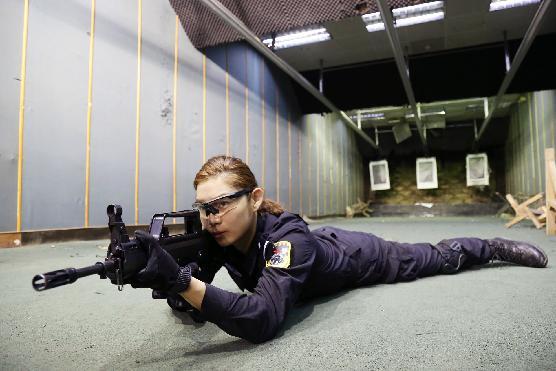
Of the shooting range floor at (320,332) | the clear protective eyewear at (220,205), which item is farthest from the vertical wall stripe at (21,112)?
the clear protective eyewear at (220,205)

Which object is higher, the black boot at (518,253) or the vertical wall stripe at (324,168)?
the vertical wall stripe at (324,168)

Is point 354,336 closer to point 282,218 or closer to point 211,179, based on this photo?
point 282,218

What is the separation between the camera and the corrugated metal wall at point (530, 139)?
640 centimetres

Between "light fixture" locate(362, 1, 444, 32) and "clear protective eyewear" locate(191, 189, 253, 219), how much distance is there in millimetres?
4423

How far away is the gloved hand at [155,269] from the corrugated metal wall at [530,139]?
7.16m

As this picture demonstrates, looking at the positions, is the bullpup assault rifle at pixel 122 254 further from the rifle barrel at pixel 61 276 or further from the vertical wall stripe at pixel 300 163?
the vertical wall stripe at pixel 300 163

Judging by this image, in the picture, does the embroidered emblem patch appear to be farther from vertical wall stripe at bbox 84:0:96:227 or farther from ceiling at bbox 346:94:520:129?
ceiling at bbox 346:94:520:129

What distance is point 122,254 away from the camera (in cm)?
72

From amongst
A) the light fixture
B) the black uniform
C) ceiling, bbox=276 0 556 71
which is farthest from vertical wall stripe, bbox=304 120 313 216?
the black uniform

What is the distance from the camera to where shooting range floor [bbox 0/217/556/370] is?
84 centimetres

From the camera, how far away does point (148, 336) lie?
103 cm

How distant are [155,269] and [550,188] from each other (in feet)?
13.7

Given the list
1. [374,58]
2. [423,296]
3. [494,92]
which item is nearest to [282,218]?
[423,296]

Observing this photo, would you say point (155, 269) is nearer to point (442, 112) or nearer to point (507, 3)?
point (507, 3)
